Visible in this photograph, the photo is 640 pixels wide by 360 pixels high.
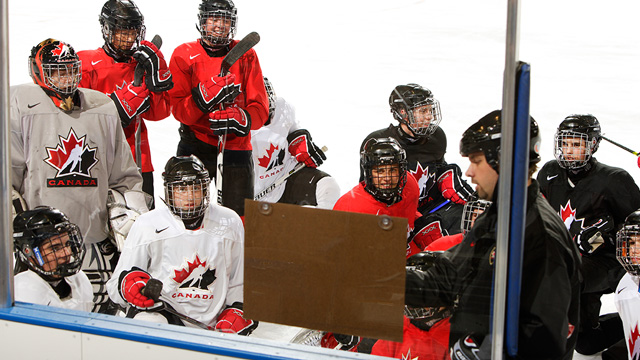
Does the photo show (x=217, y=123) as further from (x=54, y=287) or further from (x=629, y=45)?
(x=629, y=45)

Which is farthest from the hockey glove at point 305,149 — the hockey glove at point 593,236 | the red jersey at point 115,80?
the hockey glove at point 593,236

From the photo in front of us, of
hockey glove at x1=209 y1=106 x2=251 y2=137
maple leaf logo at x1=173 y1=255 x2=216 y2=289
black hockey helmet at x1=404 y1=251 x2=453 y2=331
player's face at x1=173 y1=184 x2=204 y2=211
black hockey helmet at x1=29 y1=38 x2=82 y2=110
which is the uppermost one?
black hockey helmet at x1=29 y1=38 x2=82 y2=110

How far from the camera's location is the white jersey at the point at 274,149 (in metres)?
2.32

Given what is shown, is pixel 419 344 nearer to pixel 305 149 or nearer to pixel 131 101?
pixel 305 149

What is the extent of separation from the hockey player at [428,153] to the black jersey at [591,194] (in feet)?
2.08

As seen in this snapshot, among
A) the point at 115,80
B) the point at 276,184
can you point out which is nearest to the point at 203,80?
the point at 115,80

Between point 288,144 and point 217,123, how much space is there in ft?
0.99

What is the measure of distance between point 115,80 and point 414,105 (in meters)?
1.36

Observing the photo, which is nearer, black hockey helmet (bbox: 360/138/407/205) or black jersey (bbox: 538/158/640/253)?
black hockey helmet (bbox: 360/138/407/205)

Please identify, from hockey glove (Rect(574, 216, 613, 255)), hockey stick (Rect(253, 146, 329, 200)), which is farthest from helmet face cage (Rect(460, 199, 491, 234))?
hockey glove (Rect(574, 216, 613, 255))

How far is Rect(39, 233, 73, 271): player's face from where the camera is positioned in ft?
7.12

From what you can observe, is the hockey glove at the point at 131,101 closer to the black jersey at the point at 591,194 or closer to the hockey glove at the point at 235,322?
the hockey glove at the point at 235,322

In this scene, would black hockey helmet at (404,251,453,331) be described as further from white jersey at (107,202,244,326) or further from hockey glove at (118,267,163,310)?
hockey glove at (118,267,163,310)

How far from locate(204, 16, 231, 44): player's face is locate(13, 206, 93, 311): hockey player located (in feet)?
2.49
